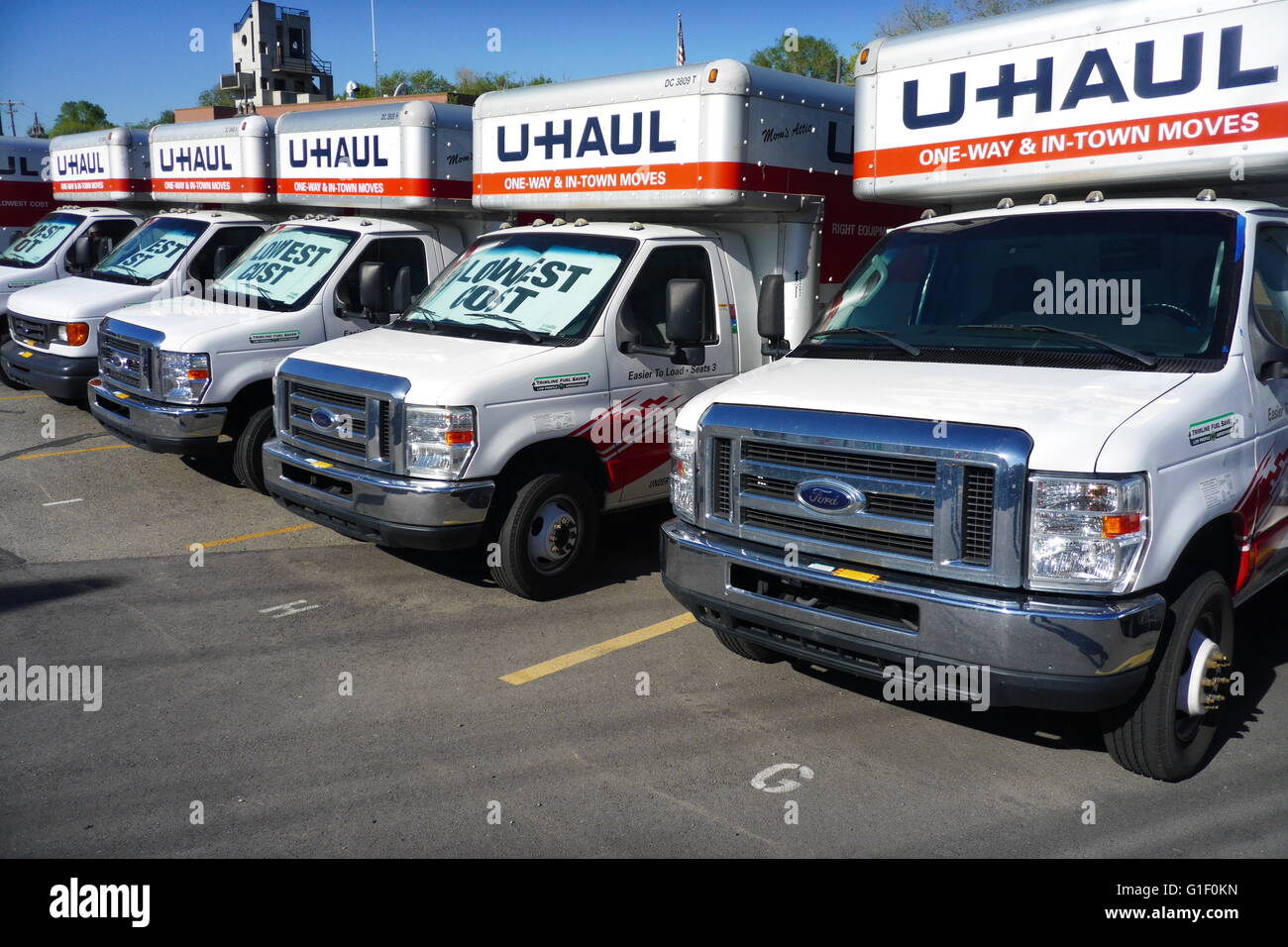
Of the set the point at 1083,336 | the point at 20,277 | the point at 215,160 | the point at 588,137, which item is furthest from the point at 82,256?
the point at 1083,336

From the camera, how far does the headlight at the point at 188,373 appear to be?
807cm

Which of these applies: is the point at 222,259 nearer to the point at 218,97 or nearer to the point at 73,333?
the point at 73,333

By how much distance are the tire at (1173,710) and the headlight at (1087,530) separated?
556 millimetres

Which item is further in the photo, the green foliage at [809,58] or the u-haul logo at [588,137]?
the green foliage at [809,58]

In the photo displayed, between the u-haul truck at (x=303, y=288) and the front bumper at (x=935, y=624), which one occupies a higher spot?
the u-haul truck at (x=303, y=288)

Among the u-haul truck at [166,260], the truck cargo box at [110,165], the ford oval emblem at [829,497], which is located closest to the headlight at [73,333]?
the u-haul truck at [166,260]

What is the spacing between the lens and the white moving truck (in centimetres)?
1781

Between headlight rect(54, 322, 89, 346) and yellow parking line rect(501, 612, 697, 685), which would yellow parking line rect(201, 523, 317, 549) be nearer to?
yellow parking line rect(501, 612, 697, 685)

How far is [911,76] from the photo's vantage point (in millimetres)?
6367

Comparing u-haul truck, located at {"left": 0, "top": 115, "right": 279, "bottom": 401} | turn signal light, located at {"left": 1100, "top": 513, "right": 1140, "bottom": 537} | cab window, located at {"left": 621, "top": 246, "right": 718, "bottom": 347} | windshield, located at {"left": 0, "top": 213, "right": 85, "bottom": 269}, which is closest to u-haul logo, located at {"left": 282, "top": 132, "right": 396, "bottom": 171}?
u-haul truck, located at {"left": 0, "top": 115, "right": 279, "bottom": 401}

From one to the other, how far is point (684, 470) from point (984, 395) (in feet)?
4.33

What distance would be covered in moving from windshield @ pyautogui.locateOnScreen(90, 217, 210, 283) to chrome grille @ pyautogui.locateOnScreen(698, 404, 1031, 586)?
8.16 metres

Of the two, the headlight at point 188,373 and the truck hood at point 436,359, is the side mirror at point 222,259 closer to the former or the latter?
the headlight at point 188,373
